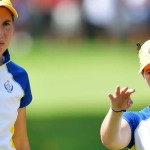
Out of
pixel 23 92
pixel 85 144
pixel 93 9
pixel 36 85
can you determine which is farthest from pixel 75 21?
pixel 23 92

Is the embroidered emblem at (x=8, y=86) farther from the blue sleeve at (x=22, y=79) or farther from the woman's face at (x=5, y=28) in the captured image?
the woman's face at (x=5, y=28)

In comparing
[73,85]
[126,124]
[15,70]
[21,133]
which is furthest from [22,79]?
[73,85]

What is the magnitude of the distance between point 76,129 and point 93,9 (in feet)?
58.0

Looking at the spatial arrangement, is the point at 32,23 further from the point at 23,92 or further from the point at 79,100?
the point at 23,92

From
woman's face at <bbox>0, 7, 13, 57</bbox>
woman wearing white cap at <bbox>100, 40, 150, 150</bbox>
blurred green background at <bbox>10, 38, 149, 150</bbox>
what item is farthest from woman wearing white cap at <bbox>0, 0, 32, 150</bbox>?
blurred green background at <bbox>10, 38, 149, 150</bbox>

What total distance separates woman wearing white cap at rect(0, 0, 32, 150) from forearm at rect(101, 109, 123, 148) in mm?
712

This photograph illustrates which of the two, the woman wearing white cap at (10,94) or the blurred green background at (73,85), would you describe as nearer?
the woman wearing white cap at (10,94)

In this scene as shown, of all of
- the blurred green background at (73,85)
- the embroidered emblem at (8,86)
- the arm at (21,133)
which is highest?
the blurred green background at (73,85)

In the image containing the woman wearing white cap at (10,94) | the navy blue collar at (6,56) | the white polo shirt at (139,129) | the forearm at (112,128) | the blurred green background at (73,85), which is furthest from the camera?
the blurred green background at (73,85)

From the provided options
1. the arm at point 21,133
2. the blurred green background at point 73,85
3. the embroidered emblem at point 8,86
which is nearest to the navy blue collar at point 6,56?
the embroidered emblem at point 8,86

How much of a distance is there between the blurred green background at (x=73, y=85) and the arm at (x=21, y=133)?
527cm

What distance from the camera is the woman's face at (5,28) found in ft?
22.7

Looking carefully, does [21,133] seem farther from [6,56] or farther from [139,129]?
[139,129]

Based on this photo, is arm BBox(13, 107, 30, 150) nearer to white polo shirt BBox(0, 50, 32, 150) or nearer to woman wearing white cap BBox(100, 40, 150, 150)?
white polo shirt BBox(0, 50, 32, 150)
